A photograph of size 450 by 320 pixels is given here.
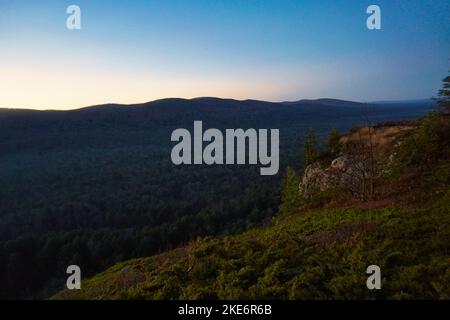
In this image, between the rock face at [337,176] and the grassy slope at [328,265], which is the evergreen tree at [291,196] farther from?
the grassy slope at [328,265]

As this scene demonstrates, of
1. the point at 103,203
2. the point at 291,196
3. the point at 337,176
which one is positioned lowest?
the point at 103,203

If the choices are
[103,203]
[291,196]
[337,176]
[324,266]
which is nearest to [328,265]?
[324,266]

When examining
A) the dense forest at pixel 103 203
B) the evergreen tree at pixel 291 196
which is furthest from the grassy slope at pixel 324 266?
the evergreen tree at pixel 291 196

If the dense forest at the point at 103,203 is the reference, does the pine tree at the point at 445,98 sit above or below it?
above

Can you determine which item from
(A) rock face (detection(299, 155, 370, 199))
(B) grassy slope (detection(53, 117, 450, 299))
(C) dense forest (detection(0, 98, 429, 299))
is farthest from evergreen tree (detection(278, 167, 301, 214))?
(B) grassy slope (detection(53, 117, 450, 299))

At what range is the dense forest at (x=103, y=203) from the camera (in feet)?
140

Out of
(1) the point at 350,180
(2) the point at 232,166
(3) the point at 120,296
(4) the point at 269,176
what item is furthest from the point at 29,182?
(3) the point at 120,296

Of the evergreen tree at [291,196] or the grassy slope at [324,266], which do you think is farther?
the evergreen tree at [291,196]

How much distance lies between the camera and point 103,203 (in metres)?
67.4

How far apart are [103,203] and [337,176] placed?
50.3 m

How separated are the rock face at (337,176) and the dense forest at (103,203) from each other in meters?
3.28

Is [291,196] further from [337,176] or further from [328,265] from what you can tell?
[328,265]

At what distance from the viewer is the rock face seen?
23.1 m

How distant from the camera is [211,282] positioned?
9.54 meters
